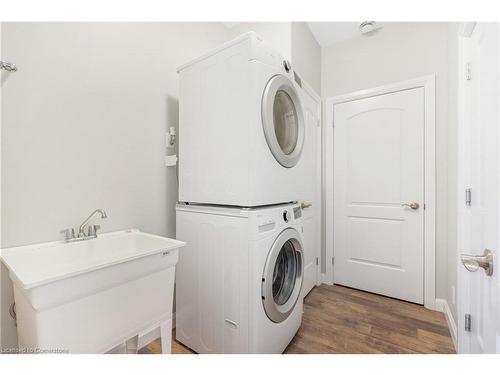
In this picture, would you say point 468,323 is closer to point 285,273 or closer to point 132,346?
point 285,273

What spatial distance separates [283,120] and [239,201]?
665 millimetres

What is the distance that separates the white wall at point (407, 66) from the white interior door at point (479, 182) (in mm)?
815

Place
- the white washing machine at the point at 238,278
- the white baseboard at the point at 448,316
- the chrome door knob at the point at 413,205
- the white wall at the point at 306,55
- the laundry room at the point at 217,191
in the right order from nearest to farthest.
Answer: the laundry room at the point at 217,191 < the white washing machine at the point at 238,278 < the white baseboard at the point at 448,316 < the white wall at the point at 306,55 < the chrome door knob at the point at 413,205

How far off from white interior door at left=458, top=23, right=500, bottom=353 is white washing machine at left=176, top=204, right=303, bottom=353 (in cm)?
84

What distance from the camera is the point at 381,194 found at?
238cm

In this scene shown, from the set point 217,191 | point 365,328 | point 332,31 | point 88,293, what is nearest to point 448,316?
point 365,328

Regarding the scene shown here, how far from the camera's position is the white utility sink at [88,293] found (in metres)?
0.81

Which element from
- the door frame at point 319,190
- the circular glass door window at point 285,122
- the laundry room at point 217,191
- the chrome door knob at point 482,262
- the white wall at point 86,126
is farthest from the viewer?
the door frame at point 319,190

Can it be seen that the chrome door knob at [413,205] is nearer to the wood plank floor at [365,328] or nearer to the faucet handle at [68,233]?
the wood plank floor at [365,328]

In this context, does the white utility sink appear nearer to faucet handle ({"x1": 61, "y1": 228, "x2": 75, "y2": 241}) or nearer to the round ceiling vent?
faucet handle ({"x1": 61, "y1": 228, "x2": 75, "y2": 241})

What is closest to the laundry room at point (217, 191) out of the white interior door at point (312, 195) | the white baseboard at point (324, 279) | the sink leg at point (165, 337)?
the sink leg at point (165, 337)

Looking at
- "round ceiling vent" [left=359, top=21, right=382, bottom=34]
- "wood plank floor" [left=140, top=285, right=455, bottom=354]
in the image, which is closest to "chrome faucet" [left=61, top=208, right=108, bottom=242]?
"wood plank floor" [left=140, top=285, right=455, bottom=354]

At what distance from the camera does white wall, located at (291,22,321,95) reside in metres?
2.07

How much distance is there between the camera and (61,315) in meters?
0.84
